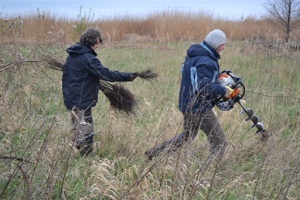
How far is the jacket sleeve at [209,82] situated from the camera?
11.7ft

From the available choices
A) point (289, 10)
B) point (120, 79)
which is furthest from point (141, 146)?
point (289, 10)

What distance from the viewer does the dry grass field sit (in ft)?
8.91

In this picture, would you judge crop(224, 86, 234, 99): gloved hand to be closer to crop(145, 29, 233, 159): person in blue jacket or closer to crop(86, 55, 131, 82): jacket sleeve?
crop(145, 29, 233, 159): person in blue jacket

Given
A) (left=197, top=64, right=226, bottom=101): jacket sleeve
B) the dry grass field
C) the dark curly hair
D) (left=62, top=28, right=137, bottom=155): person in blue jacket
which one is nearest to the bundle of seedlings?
the dry grass field

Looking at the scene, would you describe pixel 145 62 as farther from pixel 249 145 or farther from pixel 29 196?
pixel 29 196

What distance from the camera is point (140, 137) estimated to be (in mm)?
4488

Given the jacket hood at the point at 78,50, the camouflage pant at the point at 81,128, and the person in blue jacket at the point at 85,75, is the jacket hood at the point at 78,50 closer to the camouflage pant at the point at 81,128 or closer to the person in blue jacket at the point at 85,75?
the person in blue jacket at the point at 85,75

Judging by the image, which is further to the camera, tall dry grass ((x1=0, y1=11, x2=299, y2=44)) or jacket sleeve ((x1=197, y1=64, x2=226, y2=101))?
tall dry grass ((x1=0, y1=11, x2=299, y2=44))

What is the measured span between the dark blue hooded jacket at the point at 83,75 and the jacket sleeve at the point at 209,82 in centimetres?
82

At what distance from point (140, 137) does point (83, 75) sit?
1068 mm

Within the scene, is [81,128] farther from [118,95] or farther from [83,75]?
[118,95]

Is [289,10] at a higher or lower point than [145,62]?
higher

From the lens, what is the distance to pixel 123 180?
132 inches

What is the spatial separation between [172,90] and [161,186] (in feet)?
12.5
